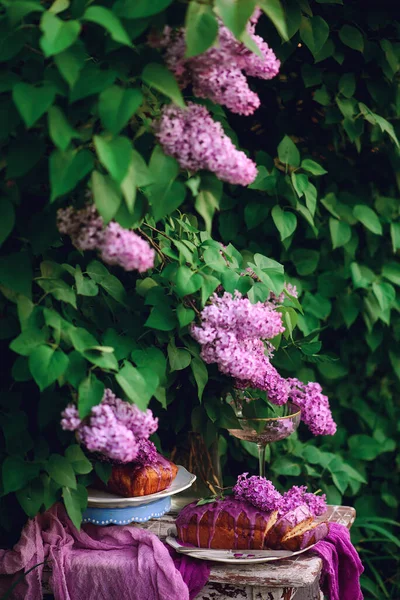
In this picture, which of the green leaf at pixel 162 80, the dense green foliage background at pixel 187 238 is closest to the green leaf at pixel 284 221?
the dense green foliage background at pixel 187 238

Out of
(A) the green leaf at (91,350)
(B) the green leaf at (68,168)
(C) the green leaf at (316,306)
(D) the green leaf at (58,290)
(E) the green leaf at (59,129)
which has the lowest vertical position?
(C) the green leaf at (316,306)

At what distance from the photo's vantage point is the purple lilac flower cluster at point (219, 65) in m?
1.32

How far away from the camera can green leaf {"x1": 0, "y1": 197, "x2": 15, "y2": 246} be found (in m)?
1.37

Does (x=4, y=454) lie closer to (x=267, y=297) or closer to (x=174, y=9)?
(x=267, y=297)

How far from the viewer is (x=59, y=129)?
4.10 ft

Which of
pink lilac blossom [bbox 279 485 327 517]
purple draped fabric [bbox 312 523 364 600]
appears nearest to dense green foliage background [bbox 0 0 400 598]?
pink lilac blossom [bbox 279 485 327 517]

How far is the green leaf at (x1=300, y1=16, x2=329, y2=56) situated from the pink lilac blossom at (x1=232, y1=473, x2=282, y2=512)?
1198mm

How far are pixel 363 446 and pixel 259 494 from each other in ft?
3.41

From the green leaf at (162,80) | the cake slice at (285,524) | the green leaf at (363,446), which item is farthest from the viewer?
the green leaf at (363,446)

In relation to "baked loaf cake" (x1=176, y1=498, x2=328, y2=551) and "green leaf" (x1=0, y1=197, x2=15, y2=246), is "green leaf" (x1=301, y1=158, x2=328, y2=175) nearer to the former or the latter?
"baked loaf cake" (x1=176, y1=498, x2=328, y2=551)

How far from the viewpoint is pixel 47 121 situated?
52.5 inches

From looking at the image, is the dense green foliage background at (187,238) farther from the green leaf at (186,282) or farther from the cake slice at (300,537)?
the cake slice at (300,537)

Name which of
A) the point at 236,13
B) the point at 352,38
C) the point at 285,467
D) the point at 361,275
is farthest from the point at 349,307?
the point at 236,13

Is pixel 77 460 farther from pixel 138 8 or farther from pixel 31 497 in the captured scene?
pixel 138 8
